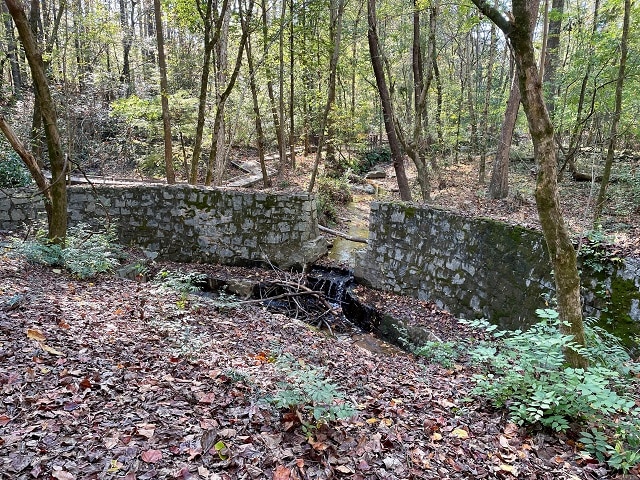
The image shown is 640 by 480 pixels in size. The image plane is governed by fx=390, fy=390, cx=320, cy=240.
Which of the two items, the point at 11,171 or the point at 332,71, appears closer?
the point at 11,171

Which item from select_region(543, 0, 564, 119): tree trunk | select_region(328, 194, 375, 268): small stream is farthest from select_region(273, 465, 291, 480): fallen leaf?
select_region(543, 0, 564, 119): tree trunk

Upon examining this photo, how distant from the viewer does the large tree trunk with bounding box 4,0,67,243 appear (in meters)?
4.41

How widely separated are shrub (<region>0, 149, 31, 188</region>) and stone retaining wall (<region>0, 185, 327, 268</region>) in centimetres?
182

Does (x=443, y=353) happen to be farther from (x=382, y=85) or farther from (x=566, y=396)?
(x=382, y=85)

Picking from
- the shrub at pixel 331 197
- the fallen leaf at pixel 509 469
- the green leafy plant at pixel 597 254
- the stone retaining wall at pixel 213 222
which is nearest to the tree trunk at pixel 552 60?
the shrub at pixel 331 197

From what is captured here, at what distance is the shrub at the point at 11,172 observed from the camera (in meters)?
7.95

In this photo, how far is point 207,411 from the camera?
236cm

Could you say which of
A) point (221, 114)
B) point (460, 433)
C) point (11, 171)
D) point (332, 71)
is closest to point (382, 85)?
point (332, 71)

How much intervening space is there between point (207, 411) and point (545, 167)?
113 inches

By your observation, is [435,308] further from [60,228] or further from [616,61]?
[616,61]

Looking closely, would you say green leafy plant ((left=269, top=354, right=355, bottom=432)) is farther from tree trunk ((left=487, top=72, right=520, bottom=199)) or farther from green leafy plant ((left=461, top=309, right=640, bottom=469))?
tree trunk ((left=487, top=72, right=520, bottom=199))

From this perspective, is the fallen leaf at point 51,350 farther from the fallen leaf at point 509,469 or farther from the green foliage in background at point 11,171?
the green foliage in background at point 11,171

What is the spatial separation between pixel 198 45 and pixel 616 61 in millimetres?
13068

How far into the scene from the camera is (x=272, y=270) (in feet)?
25.8
